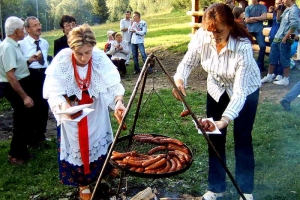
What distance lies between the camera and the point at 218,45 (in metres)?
3.46

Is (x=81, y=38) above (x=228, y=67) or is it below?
above

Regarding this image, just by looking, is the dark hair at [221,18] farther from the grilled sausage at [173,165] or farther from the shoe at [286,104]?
the shoe at [286,104]

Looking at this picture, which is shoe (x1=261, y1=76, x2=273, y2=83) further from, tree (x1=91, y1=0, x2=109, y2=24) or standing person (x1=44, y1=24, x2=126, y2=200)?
tree (x1=91, y1=0, x2=109, y2=24)

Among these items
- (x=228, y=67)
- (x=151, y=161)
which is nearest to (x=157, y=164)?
(x=151, y=161)

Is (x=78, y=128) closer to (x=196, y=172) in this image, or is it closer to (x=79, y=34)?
(x=79, y=34)

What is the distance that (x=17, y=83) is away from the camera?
5.03m

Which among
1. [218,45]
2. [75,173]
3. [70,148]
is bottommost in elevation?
[75,173]

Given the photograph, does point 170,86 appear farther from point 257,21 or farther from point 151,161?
point 151,161

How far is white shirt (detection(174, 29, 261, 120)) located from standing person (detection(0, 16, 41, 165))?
250 cm

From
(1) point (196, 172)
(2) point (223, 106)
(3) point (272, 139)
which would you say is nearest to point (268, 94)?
(3) point (272, 139)

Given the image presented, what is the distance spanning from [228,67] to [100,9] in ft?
80.4

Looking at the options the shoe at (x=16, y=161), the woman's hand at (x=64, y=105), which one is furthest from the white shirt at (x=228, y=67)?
the shoe at (x=16, y=161)

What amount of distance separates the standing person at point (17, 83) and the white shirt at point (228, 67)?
250 centimetres

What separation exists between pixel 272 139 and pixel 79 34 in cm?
370
